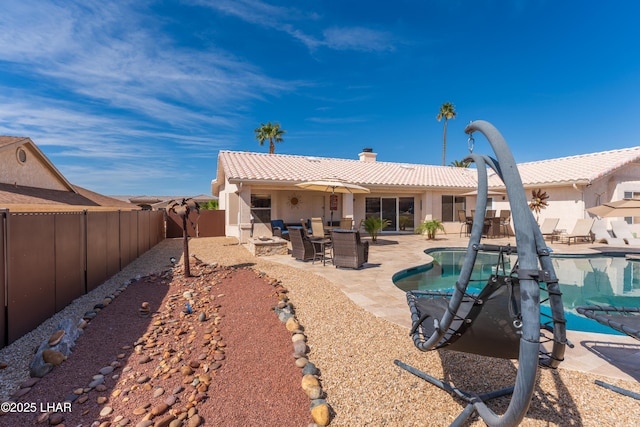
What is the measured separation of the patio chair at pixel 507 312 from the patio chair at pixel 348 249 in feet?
16.4

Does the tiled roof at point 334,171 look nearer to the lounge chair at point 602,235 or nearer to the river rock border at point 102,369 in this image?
the lounge chair at point 602,235

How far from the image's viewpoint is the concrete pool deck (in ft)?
11.1

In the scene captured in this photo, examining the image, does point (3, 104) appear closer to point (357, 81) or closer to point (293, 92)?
point (293, 92)

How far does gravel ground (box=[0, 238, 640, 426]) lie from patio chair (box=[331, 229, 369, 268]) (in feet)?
10.5

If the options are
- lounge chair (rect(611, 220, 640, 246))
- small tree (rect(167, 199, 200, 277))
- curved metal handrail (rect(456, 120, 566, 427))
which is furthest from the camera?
lounge chair (rect(611, 220, 640, 246))

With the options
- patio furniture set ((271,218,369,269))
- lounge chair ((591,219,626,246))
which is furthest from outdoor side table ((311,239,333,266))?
lounge chair ((591,219,626,246))

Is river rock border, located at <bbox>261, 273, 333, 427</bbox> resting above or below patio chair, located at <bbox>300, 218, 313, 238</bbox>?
below

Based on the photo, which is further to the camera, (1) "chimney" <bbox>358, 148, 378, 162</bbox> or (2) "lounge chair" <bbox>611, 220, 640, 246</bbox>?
(1) "chimney" <bbox>358, 148, 378, 162</bbox>

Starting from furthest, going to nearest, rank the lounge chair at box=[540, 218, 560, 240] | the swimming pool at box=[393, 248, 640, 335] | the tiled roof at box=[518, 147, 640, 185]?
1. the lounge chair at box=[540, 218, 560, 240]
2. the tiled roof at box=[518, 147, 640, 185]
3. the swimming pool at box=[393, 248, 640, 335]

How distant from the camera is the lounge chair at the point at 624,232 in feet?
47.1

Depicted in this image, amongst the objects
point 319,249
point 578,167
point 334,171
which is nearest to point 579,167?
point 578,167

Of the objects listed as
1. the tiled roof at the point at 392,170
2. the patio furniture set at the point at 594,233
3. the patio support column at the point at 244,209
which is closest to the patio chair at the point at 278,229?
the patio support column at the point at 244,209

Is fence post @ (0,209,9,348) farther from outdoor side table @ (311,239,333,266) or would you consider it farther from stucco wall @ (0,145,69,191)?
stucco wall @ (0,145,69,191)

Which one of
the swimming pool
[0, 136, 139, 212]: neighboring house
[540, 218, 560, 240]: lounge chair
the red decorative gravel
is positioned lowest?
the swimming pool
